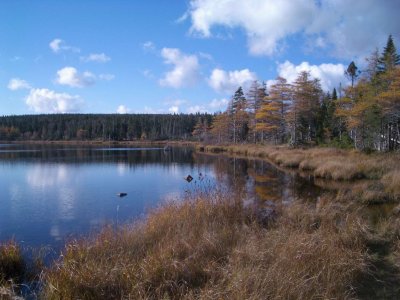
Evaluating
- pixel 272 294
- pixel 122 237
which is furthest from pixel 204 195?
A: pixel 272 294

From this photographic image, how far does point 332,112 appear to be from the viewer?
52281 millimetres

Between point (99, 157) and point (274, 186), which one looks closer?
point (274, 186)

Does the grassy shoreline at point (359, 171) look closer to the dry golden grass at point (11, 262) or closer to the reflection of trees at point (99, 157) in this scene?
the dry golden grass at point (11, 262)

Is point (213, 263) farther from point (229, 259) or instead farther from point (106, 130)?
point (106, 130)

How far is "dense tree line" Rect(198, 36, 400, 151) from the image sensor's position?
114 feet

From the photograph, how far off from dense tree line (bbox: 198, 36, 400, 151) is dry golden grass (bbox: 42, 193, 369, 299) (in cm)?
2622

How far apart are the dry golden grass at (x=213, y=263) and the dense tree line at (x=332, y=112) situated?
26.2 m

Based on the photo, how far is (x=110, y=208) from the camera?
1625cm

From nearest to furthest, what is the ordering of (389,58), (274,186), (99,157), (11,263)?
1. (11,263)
2. (274,186)
3. (389,58)
4. (99,157)

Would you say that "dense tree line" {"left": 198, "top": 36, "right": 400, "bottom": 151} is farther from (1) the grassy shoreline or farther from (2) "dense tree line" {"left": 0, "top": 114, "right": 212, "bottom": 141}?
(2) "dense tree line" {"left": 0, "top": 114, "right": 212, "bottom": 141}

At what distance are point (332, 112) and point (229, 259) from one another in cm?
4969

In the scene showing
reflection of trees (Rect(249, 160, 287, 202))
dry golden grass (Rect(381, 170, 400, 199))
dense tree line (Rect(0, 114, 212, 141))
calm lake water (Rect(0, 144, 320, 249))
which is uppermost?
dense tree line (Rect(0, 114, 212, 141))

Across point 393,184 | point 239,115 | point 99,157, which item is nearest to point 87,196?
point 393,184

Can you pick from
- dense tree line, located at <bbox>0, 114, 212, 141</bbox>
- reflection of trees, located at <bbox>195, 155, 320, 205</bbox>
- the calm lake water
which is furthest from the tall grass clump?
dense tree line, located at <bbox>0, 114, 212, 141</bbox>
